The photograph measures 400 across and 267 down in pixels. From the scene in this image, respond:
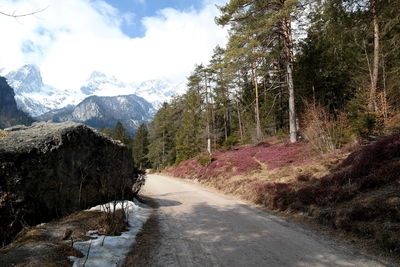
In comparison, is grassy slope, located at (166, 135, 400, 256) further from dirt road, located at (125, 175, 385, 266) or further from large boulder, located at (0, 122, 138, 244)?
large boulder, located at (0, 122, 138, 244)

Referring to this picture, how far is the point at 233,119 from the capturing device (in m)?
44.1

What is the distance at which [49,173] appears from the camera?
6.61 meters

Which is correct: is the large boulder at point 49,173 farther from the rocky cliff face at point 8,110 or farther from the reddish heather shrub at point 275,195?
the rocky cliff face at point 8,110

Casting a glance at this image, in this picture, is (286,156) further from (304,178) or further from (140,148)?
(140,148)

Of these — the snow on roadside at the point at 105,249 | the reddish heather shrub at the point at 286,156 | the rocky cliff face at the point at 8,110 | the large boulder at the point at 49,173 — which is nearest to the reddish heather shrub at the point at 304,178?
the reddish heather shrub at the point at 286,156

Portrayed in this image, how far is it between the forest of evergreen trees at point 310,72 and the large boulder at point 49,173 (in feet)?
40.1

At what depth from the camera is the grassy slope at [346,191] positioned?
5664 mm

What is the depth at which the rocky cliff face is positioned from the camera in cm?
16491

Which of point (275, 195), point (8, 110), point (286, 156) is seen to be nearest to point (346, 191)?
point (275, 195)

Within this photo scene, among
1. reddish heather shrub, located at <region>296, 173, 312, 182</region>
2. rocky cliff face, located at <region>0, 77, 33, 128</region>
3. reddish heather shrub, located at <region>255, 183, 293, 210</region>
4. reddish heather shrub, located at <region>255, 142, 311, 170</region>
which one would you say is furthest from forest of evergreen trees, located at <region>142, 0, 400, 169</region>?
rocky cliff face, located at <region>0, 77, 33, 128</region>

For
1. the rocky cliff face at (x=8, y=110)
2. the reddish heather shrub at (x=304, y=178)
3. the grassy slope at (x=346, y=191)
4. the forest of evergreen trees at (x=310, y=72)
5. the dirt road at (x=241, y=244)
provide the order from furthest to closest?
the rocky cliff face at (x=8, y=110), the forest of evergreen trees at (x=310, y=72), the reddish heather shrub at (x=304, y=178), the grassy slope at (x=346, y=191), the dirt road at (x=241, y=244)

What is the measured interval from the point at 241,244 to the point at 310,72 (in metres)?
24.5

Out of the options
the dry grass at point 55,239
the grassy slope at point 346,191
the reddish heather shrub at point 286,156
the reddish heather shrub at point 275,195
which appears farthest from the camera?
the reddish heather shrub at point 286,156

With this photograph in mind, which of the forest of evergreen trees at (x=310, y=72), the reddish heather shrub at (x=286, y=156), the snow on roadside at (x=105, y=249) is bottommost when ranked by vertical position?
the snow on roadside at (x=105, y=249)
